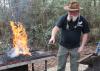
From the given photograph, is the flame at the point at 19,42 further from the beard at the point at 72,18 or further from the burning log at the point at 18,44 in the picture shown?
the beard at the point at 72,18

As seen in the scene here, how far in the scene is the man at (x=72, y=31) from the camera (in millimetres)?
6449

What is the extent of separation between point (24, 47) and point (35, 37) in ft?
10.5

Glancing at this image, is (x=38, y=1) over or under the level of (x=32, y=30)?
over

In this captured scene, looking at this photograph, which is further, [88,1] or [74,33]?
[88,1]

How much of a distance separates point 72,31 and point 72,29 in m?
0.04

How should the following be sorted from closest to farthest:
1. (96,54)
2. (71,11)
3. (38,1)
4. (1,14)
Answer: (71,11)
(96,54)
(1,14)
(38,1)

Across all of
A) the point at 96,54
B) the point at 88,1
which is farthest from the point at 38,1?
the point at 96,54

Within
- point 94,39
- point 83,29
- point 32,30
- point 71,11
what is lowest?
point 94,39

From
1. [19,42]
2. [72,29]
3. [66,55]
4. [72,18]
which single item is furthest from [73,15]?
[19,42]

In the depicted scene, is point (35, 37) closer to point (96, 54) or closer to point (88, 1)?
point (88, 1)

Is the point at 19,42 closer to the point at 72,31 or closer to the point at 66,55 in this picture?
the point at 66,55

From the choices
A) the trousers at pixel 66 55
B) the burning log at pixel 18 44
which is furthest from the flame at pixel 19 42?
the trousers at pixel 66 55

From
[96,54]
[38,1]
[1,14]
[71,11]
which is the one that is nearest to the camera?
[71,11]

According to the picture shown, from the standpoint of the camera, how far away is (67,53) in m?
6.71
